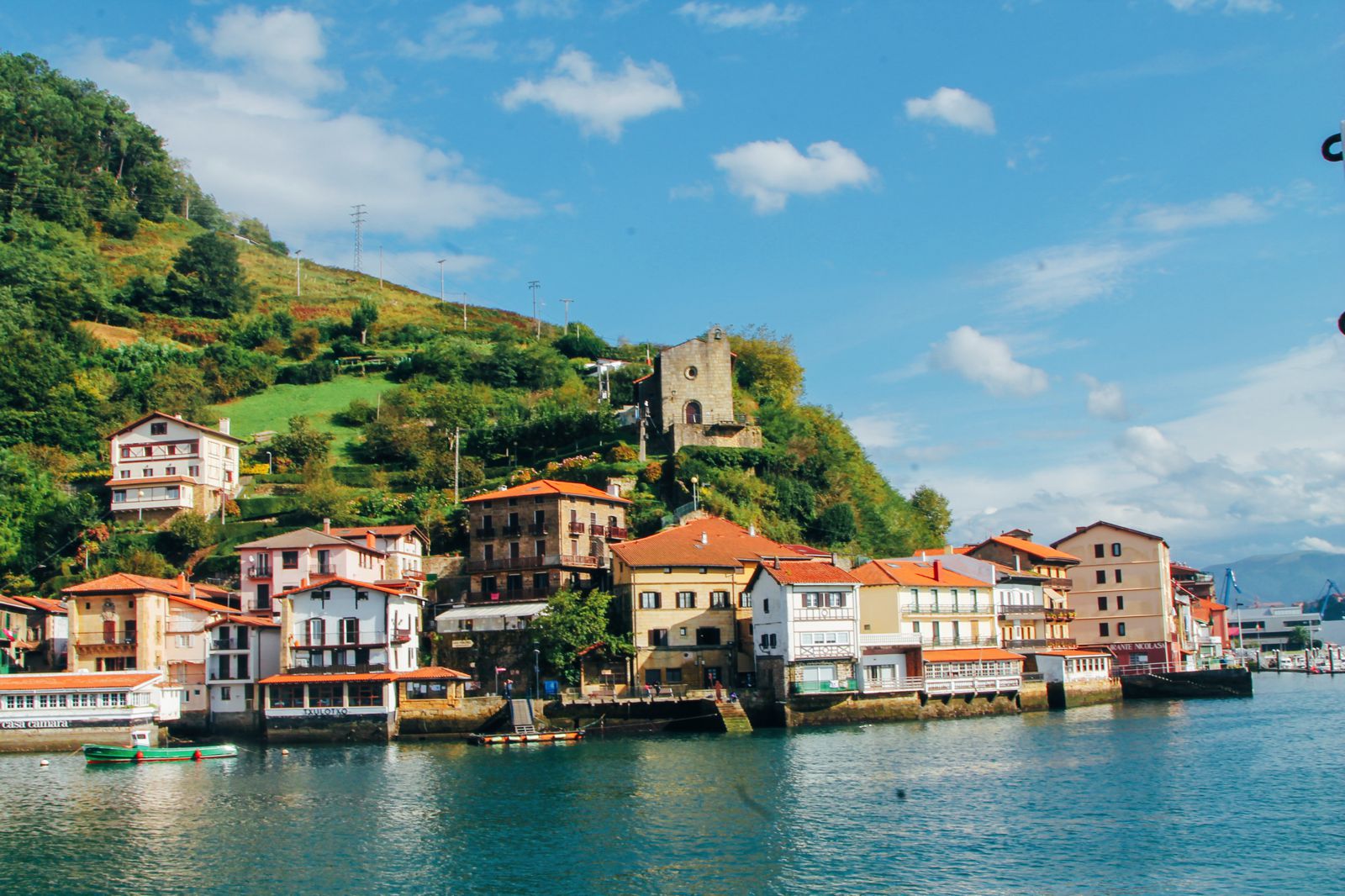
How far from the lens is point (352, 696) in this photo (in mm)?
70125

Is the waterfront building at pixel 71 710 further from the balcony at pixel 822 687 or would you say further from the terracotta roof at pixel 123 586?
the balcony at pixel 822 687

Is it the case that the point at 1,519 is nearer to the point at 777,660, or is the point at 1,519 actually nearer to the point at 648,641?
the point at 648,641

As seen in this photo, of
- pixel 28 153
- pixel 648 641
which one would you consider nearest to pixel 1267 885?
pixel 648 641

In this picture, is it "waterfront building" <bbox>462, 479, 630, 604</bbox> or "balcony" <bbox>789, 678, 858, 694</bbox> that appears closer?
"balcony" <bbox>789, 678, 858, 694</bbox>

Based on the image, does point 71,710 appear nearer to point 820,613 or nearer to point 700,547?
point 700,547

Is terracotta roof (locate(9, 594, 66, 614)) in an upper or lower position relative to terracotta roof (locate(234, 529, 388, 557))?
lower

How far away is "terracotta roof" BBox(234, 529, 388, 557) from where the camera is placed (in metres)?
79.0

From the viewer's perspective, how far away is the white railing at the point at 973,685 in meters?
74.5

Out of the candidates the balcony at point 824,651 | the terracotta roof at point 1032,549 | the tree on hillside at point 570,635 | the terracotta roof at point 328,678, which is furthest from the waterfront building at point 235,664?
the terracotta roof at point 1032,549

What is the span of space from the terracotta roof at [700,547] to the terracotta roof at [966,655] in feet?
32.4

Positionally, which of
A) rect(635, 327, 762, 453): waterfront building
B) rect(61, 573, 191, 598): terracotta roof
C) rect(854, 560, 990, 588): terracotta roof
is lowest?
rect(854, 560, 990, 588): terracotta roof

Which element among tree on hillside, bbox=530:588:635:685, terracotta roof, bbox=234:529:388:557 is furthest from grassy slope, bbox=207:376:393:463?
tree on hillside, bbox=530:588:635:685

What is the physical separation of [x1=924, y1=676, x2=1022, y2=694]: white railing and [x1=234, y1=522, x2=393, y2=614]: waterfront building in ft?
103

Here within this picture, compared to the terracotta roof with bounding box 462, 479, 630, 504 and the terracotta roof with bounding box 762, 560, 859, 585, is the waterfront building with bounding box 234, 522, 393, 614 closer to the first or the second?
the terracotta roof with bounding box 462, 479, 630, 504
